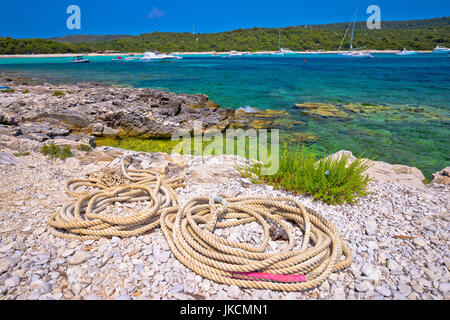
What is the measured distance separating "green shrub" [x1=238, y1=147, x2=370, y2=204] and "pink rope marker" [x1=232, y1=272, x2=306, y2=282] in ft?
5.63

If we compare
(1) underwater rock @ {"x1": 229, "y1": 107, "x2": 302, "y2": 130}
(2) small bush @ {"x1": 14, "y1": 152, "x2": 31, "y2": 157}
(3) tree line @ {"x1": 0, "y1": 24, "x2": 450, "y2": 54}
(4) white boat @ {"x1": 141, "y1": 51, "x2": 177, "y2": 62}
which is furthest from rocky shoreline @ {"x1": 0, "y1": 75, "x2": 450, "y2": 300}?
(3) tree line @ {"x1": 0, "y1": 24, "x2": 450, "y2": 54}

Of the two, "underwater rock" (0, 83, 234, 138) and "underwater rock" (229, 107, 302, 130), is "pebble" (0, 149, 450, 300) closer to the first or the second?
"underwater rock" (0, 83, 234, 138)

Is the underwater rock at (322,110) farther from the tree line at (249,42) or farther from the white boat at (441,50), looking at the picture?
the white boat at (441,50)

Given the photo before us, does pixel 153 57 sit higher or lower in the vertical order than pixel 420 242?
higher

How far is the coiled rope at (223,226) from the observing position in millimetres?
2273

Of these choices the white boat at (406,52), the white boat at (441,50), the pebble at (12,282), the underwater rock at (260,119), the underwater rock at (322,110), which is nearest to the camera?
the pebble at (12,282)

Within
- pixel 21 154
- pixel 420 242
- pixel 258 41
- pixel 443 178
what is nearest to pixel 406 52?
pixel 258 41

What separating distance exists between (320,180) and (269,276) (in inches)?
83.0

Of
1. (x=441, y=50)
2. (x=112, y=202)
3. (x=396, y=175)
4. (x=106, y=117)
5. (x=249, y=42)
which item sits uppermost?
(x=249, y=42)

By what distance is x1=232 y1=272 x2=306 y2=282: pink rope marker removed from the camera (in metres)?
2.23

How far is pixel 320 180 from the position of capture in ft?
12.7

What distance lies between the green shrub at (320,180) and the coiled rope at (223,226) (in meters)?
0.77

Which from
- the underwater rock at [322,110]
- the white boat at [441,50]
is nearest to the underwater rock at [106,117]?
the underwater rock at [322,110]

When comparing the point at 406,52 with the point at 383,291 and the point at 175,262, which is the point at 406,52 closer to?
the point at 383,291
